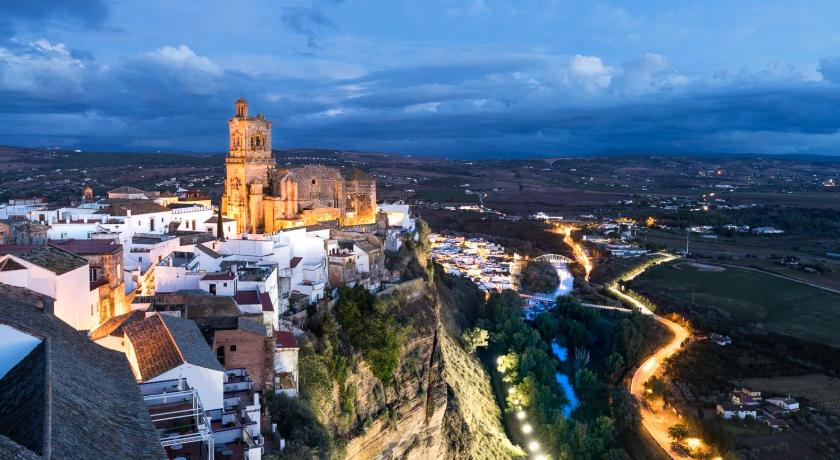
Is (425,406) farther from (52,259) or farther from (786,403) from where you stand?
(786,403)

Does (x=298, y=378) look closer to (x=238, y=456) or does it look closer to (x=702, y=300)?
(x=238, y=456)

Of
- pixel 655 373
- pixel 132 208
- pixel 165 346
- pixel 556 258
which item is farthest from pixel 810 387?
pixel 132 208

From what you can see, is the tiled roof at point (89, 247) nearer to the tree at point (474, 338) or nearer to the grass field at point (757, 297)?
the tree at point (474, 338)

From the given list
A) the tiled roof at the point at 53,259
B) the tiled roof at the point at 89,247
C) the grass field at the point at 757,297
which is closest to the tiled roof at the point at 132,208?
the tiled roof at the point at 89,247

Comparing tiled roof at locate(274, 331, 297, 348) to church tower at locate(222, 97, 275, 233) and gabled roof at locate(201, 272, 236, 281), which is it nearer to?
gabled roof at locate(201, 272, 236, 281)

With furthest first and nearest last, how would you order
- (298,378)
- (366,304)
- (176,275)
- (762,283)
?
(762,283) → (366,304) → (176,275) → (298,378)

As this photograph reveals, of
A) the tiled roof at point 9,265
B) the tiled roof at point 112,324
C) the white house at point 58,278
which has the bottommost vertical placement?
the tiled roof at point 112,324

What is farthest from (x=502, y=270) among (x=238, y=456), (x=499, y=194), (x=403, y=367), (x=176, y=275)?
(x=499, y=194)
